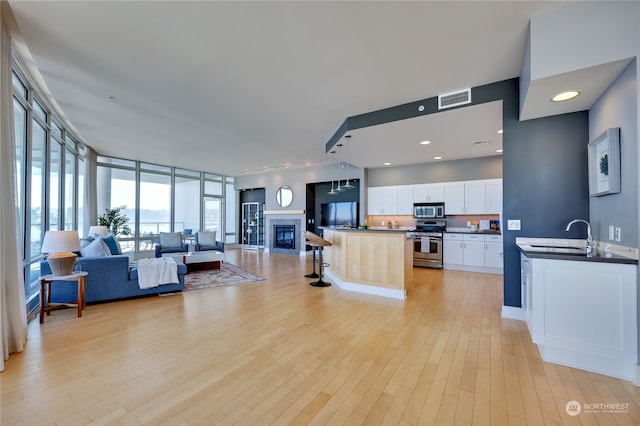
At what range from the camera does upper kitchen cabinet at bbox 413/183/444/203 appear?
690cm

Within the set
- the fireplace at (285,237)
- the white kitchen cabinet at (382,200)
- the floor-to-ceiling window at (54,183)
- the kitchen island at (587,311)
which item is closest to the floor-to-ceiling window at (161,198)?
the fireplace at (285,237)

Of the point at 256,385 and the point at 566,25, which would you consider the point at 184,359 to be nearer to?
the point at 256,385

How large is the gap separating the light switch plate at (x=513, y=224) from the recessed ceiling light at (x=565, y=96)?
4.56 feet

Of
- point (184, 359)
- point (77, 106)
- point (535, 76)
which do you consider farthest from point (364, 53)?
point (77, 106)

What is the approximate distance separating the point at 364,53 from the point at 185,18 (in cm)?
174

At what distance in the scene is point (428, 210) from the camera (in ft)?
22.9

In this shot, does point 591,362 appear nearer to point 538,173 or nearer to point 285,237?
point 538,173

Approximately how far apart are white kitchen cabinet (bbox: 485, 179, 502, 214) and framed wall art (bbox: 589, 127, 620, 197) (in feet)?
11.7

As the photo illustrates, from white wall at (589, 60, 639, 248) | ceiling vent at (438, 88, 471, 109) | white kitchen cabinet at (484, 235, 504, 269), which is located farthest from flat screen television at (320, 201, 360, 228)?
white wall at (589, 60, 639, 248)

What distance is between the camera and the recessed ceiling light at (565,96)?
8.55 feet

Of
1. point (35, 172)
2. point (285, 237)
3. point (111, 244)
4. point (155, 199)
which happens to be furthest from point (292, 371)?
point (155, 199)

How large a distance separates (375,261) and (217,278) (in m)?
3.33

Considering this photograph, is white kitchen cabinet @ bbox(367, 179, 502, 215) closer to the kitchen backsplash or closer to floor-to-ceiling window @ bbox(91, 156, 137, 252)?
the kitchen backsplash

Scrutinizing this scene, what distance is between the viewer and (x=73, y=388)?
1.94 metres
